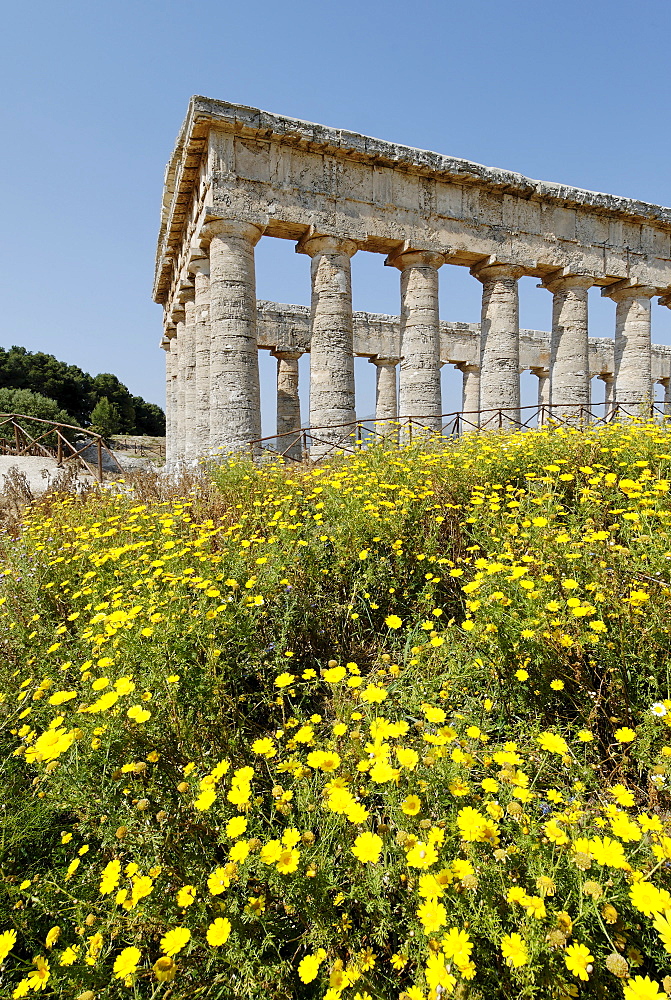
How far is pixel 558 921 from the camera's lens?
130cm

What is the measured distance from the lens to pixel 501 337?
13531mm

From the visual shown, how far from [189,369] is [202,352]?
7.85 feet

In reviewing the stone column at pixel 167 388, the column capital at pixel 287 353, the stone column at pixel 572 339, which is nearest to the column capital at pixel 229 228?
the column capital at pixel 287 353

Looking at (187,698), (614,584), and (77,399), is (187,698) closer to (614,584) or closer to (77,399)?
(614,584)

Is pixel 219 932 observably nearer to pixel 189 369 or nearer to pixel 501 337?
pixel 501 337

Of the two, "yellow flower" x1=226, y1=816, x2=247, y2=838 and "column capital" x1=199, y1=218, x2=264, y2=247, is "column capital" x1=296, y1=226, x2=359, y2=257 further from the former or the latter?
"yellow flower" x1=226, y1=816, x2=247, y2=838

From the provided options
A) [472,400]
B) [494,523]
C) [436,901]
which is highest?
[472,400]

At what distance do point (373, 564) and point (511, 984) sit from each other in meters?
2.38

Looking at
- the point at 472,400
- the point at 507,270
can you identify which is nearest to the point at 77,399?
the point at 472,400

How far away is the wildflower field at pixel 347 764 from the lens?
1398 millimetres

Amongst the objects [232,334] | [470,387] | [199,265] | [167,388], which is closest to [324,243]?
[232,334]

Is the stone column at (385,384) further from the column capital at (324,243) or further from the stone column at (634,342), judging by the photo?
the column capital at (324,243)

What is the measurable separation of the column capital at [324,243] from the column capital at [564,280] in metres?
6.49

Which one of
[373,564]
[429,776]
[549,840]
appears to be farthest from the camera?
[373,564]
